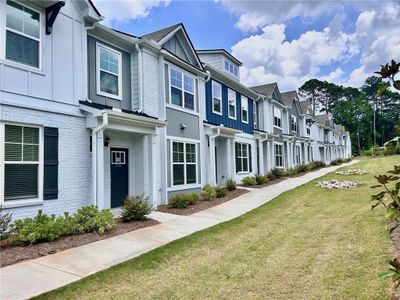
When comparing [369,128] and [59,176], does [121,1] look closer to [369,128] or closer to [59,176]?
[59,176]

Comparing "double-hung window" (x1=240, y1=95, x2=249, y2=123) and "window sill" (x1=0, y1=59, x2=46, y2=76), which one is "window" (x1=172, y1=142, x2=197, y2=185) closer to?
"window sill" (x1=0, y1=59, x2=46, y2=76)

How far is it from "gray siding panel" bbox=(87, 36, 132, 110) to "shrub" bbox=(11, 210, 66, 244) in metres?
4.54

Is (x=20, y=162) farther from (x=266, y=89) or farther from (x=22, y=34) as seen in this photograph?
(x=266, y=89)

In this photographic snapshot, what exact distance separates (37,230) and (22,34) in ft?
16.8

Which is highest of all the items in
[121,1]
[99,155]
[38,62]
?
[121,1]

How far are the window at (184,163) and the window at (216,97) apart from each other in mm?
4114

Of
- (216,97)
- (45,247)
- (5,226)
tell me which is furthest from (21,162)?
(216,97)

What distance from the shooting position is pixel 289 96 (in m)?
34.6

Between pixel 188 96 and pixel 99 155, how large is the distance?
6732 mm

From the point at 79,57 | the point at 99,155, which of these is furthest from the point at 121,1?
the point at 99,155

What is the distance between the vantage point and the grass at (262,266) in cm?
477

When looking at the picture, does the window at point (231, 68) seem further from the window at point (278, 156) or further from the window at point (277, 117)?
the window at point (278, 156)

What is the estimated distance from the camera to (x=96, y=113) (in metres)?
9.55

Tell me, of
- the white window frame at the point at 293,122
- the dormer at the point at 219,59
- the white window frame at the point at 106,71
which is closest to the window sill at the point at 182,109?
the white window frame at the point at 106,71
